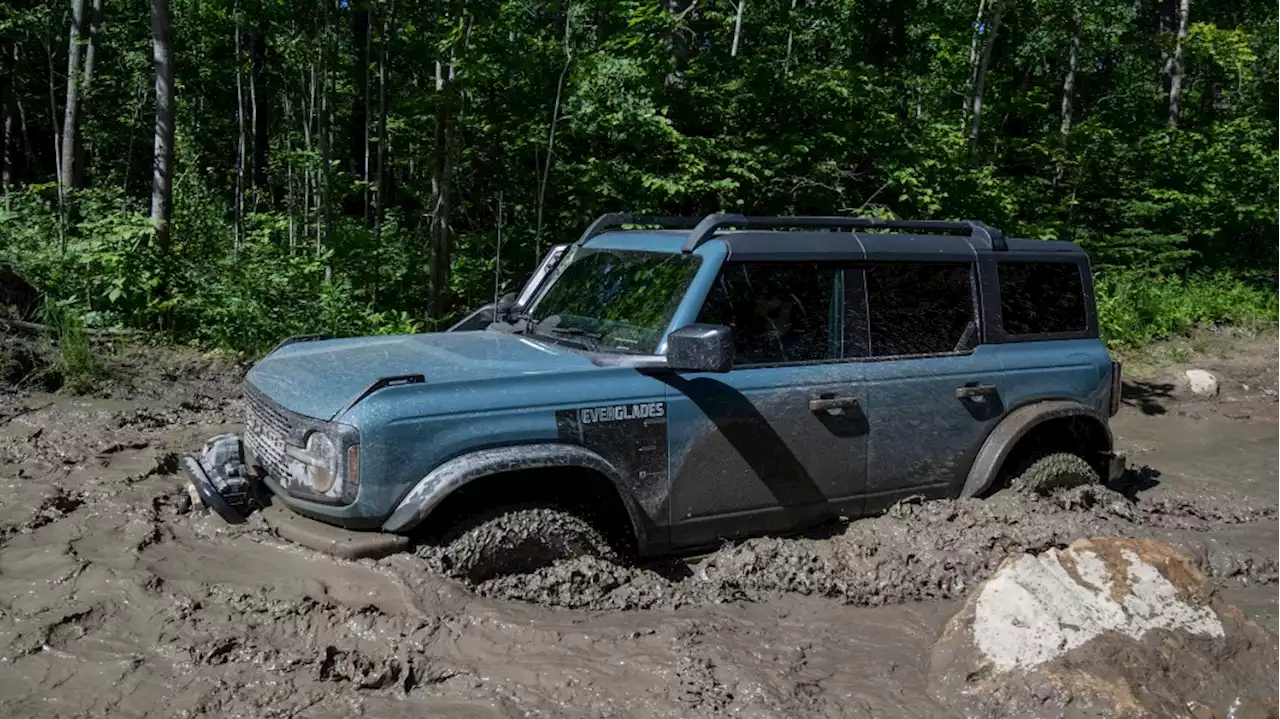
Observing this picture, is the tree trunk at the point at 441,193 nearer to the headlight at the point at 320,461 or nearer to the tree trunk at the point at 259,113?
the headlight at the point at 320,461

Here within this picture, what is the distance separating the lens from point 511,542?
4094 millimetres

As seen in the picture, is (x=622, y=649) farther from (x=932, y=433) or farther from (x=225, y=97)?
(x=225, y=97)

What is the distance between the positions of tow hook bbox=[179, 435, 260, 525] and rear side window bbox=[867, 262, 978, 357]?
3.05 metres

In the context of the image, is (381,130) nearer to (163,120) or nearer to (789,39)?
(163,120)

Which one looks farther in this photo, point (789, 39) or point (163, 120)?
point (789, 39)

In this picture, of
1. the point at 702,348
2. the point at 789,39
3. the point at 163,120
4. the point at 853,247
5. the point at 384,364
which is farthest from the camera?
the point at 789,39

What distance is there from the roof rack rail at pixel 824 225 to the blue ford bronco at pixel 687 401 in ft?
0.05

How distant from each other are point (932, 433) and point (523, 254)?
7.25 metres

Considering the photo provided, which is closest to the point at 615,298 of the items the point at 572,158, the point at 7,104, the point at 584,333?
the point at 584,333

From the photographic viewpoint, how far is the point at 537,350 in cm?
468

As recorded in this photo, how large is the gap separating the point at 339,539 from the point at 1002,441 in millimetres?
3441

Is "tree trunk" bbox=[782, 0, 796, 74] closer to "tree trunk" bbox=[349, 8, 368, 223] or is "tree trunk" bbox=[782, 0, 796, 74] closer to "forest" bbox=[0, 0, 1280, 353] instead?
"forest" bbox=[0, 0, 1280, 353]

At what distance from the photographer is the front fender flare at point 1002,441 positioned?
5242mm

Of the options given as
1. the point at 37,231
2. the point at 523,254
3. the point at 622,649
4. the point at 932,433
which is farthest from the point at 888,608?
the point at 37,231
